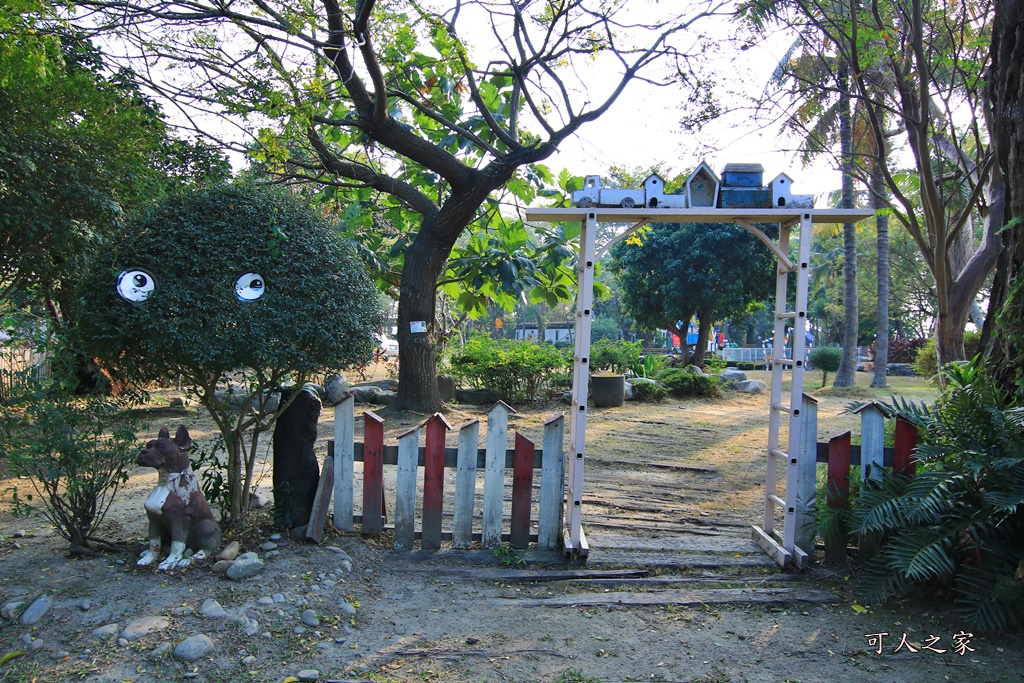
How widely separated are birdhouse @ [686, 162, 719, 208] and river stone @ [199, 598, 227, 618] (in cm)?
386

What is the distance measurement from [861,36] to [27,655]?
32.6 feet

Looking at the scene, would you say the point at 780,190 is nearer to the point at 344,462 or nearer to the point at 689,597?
the point at 689,597

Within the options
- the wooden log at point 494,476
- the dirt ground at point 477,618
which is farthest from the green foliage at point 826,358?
the wooden log at point 494,476

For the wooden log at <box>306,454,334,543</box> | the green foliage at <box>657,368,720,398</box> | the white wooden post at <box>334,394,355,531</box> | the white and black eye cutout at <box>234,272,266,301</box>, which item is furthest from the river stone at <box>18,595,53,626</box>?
the green foliage at <box>657,368,720,398</box>

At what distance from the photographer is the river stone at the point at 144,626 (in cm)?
332

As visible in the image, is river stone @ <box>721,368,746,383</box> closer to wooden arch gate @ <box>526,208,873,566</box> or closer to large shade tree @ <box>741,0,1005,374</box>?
large shade tree @ <box>741,0,1005,374</box>

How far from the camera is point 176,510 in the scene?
3980 millimetres

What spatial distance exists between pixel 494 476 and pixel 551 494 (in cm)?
45

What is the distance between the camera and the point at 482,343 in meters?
13.7

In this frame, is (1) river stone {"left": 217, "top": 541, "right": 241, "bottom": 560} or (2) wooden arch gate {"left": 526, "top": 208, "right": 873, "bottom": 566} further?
(2) wooden arch gate {"left": 526, "top": 208, "right": 873, "bottom": 566}

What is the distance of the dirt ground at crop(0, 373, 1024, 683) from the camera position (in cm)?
330

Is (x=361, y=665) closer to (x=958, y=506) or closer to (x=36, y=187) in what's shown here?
(x=958, y=506)

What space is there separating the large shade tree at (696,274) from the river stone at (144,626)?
1897 centimetres

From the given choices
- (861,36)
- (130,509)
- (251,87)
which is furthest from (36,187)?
(861,36)
